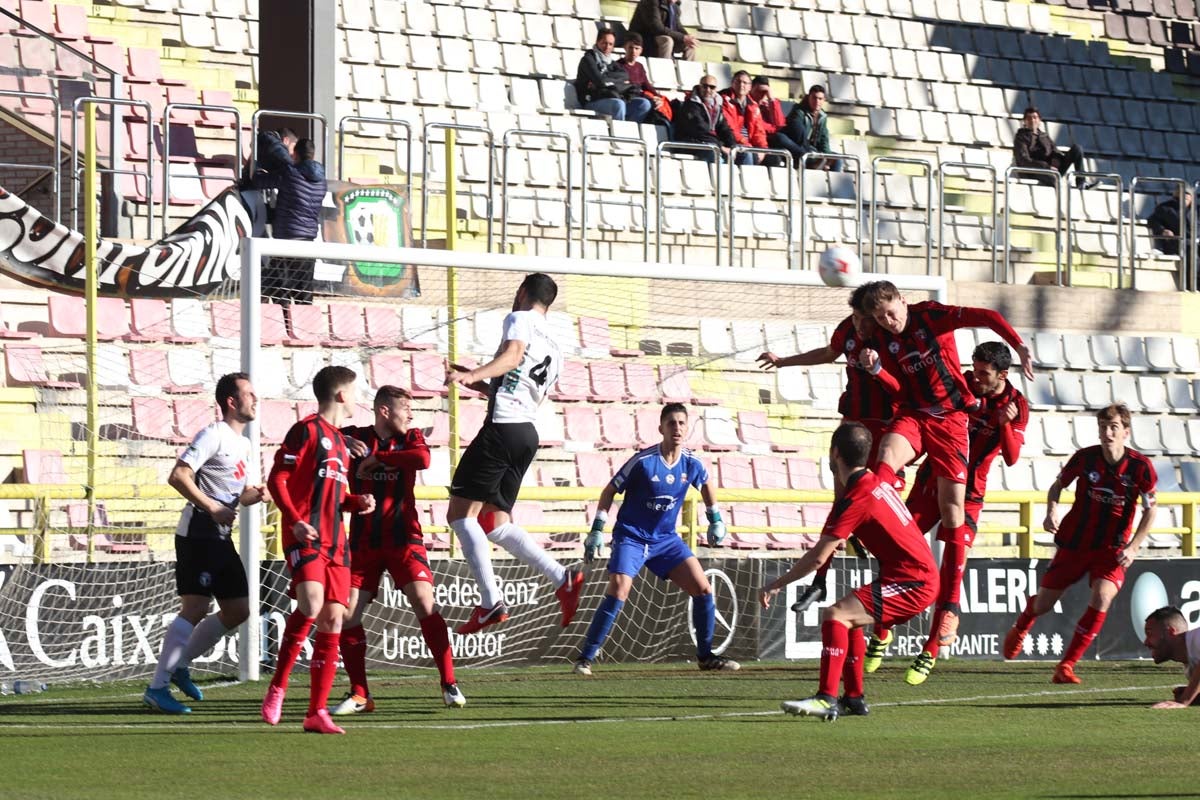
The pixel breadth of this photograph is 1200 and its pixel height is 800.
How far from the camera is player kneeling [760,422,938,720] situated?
893 centimetres

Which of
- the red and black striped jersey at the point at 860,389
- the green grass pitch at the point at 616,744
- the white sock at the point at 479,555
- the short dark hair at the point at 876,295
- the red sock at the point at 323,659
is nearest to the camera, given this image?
the green grass pitch at the point at 616,744

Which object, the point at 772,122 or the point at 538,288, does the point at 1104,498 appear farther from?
the point at 772,122

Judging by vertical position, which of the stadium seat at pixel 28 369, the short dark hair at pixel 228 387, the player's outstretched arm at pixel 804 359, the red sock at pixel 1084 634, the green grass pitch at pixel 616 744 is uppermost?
the stadium seat at pixel 28 369

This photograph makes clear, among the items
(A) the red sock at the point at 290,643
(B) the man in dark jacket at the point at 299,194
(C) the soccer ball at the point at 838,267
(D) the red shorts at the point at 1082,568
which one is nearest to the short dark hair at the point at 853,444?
(A) the red sock at the point at 290,643

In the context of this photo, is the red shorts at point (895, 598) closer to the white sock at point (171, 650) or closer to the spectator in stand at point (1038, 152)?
the white sock at point (171, 650)

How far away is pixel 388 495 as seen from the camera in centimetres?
969

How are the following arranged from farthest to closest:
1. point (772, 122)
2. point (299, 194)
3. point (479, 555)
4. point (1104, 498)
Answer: point (772, 122) → point (299, 194) → point (1104, 498) → point (479, 555)

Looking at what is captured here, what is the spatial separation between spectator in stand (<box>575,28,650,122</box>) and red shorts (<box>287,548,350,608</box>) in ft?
39.2

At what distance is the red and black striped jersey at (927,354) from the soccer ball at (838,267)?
1.01 m

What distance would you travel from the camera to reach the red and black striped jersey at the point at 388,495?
9.67 m

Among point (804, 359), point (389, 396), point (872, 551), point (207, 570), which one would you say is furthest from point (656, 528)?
point (207, 570)

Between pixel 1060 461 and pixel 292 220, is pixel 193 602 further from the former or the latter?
pixel 1060 461

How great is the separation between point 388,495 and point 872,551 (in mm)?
2291

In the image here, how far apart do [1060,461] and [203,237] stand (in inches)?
340
